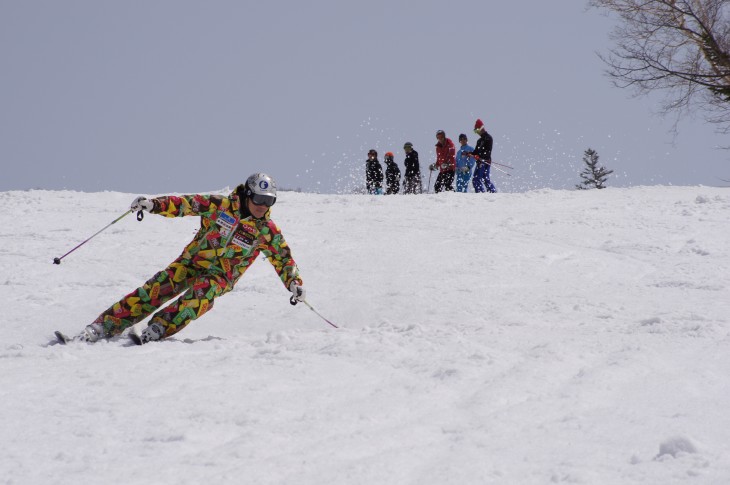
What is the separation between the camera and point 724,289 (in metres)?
8.16

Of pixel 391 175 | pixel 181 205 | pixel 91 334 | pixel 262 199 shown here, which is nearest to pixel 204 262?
pixel 181 205

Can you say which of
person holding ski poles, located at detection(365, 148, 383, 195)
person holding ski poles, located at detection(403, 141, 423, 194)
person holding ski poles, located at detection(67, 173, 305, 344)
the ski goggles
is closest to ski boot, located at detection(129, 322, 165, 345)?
person holding ski poles, located at detection(67, 173, 305, 344)

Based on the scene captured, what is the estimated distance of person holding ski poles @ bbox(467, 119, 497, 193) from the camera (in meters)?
18.2

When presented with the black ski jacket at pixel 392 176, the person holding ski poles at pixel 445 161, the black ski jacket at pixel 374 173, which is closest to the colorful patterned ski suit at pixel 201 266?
the person holding ski poles at pixel 445 161

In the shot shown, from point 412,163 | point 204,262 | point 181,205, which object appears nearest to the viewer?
point 181,205

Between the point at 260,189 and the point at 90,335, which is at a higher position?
the point at 260,189

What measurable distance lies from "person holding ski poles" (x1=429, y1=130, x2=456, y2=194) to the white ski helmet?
12.6 meters

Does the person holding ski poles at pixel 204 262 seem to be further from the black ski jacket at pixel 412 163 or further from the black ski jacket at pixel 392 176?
the black ski jacket at pixel 392 176

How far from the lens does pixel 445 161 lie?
18.9 m

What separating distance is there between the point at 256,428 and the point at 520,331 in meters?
3.30

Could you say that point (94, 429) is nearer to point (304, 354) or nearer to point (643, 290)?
point (304, 354)

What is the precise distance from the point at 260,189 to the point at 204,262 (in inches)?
34.5

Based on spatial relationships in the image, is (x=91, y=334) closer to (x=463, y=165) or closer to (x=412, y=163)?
(x=463, y=165)

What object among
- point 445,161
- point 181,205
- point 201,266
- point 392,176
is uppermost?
point 445,161
